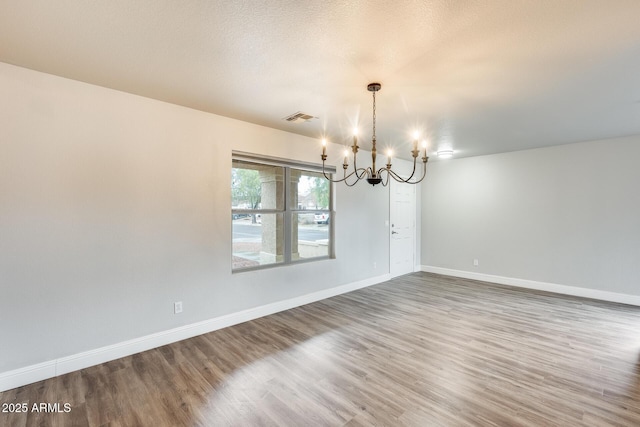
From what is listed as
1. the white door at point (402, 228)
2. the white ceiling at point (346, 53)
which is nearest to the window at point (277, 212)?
the white ceiling at point (346, 53)

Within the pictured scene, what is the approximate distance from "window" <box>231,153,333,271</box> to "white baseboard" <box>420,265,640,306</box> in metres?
3.10

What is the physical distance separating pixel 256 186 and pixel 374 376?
2616mm

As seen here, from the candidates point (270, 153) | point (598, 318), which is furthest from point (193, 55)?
point (598, 318)

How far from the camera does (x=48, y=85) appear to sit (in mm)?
2373

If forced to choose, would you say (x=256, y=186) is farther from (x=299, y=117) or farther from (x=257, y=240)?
(x=299, y=117)

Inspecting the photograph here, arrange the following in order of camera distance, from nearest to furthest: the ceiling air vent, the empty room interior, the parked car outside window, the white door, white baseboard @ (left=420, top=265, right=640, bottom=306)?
the empty room interior, the ceiling air vent, white baseboard @ (left=420, top=265, right=640, bottom=306), the parked car outside window, the white door

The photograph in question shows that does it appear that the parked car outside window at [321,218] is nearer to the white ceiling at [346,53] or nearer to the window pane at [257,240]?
the window pane at [257,240]

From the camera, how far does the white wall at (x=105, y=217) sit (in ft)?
7.45

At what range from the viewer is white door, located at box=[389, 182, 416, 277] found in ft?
19.2

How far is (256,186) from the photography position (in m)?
3.85

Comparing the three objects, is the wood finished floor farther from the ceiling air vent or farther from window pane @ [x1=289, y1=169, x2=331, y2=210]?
the ceiling air vent

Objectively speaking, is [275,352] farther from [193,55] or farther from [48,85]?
[48,85]

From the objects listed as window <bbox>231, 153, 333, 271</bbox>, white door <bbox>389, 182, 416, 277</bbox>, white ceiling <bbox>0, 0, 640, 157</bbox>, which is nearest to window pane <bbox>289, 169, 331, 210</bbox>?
window <bbox>231, 153, 333, 271</bbox>

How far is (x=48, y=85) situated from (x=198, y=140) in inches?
49.0
